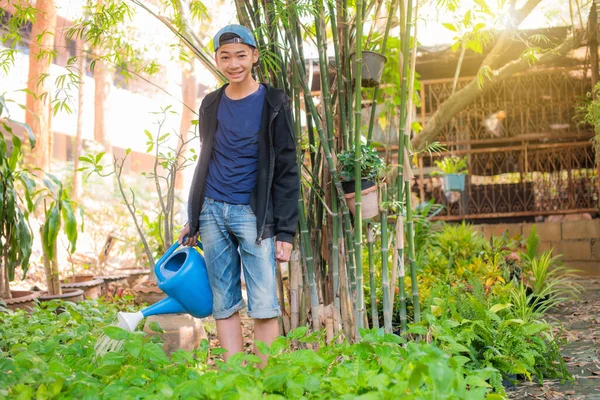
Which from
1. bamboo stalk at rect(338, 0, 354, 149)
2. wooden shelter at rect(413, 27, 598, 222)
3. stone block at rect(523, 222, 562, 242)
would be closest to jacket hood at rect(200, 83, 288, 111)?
bamboo stalk at rect(338, 0, 354, 149)

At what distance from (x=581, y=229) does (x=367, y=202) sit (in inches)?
249

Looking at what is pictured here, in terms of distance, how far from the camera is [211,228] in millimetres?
2691

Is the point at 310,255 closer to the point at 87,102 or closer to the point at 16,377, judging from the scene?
the point at 16,377

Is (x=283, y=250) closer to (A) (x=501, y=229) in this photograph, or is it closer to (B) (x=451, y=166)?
(B) (x=451, y=166)

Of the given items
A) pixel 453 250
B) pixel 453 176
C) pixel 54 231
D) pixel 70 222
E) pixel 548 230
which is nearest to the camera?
pixel 54 231

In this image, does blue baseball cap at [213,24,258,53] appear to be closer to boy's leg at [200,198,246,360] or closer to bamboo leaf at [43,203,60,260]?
boy's leg at [200,198,246,360]

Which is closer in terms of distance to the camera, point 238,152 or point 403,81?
point 238,152

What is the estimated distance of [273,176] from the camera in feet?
8.72

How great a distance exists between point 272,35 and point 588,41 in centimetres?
626

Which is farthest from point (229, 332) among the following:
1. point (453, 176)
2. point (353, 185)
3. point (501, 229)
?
point (501, 229)

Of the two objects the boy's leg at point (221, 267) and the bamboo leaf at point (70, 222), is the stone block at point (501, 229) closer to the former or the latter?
the bamboo leaf at point (70, 222)

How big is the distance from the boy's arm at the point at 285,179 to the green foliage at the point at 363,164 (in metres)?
0.35

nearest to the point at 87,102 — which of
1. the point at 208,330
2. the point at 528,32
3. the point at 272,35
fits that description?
the point at 528,32

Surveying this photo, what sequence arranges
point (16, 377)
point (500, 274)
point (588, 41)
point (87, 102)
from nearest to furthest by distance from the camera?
1. point (16, 377)
2. point (500, 274)
3. point (588, 41)
4. point (87, 102)
